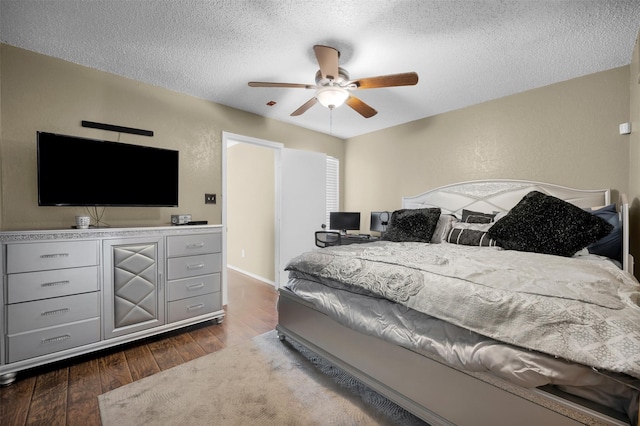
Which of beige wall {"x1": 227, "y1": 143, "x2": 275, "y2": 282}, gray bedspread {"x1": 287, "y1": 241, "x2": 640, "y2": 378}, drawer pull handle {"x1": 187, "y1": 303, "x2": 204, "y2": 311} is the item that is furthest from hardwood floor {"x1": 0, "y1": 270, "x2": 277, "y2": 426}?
beige wall {"x1": 227, "y1": 143, "x2": 275, "y2": 282}

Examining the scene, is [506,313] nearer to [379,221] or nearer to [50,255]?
[50,255]

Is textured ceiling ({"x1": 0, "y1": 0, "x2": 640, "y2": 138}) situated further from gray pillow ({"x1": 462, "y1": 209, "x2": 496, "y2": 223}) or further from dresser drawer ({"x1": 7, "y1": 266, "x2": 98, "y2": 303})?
dresser drawer ({"x1": 7, "y1": 266, "x2": 98, "y2": 303})

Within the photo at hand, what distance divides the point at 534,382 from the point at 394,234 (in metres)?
2.17

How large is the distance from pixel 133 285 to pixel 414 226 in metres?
2.83

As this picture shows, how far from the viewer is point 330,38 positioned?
2.08 metres

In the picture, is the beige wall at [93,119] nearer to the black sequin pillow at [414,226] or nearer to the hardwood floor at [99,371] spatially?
the hardwood floor at [99,371]

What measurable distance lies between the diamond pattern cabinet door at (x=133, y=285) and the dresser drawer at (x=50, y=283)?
0.11 meters

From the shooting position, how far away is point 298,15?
1.84 metres

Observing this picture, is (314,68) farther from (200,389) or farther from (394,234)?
(200,389)

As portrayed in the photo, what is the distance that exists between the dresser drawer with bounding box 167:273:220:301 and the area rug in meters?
0.74

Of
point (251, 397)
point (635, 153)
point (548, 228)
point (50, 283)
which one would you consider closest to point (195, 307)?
point (50, 283)

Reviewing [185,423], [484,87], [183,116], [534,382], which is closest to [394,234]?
[484,87]

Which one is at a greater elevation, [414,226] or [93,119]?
[93,119]

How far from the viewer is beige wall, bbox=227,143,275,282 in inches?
177
